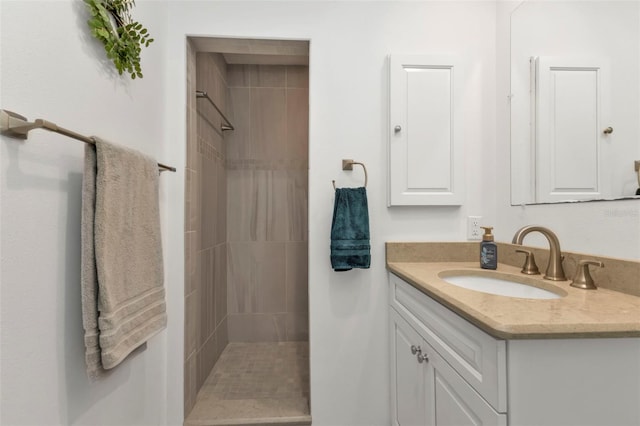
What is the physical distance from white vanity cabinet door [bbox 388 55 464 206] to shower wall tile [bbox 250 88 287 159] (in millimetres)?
1129

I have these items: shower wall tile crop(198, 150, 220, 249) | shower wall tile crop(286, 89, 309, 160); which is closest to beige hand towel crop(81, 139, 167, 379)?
shower wall tile crop(198, 150, 220, 249)

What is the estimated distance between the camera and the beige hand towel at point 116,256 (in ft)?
2.40

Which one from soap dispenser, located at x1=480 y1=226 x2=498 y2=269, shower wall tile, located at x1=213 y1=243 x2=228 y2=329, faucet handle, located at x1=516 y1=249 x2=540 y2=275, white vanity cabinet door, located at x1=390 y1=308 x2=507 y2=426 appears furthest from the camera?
shower wall tile, located at x1=213 y1=243 x2=228 y2=329

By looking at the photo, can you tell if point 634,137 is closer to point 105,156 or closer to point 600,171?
point 600,171

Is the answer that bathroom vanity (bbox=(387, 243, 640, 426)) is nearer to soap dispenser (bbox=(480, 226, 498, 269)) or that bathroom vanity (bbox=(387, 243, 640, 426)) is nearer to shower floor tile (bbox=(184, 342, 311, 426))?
soap dispenser (bbox=(480, 226, 498, 269))

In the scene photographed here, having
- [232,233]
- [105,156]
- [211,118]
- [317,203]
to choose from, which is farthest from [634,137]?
[232,233]

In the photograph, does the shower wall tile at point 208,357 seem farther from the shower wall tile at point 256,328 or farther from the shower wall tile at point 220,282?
the shower wall tile at point 256,328

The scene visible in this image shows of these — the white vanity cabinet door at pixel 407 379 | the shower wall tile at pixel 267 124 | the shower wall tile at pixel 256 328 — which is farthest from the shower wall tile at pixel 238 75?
the white vanity cabinet door at pixel 407 379

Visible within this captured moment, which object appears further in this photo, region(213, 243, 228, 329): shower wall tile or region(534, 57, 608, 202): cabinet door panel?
region(213, 243, 228, 329): shower wall tile

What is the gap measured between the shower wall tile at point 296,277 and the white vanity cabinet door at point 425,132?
3.66ft

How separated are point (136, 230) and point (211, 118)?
1217mm

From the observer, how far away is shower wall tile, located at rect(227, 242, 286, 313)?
7.50 feet

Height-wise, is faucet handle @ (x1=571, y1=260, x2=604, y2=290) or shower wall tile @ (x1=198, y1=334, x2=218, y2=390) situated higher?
faucet handle @ (x1=571, y1=260, x2=604, y2=290)

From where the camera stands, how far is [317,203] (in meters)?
1.44
